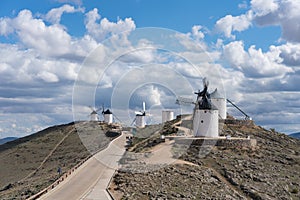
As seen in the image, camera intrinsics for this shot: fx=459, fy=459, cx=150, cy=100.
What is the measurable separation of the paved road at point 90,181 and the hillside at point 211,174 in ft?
4.95

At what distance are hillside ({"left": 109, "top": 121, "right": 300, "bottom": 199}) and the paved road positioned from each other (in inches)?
59.4

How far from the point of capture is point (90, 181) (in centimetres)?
5084

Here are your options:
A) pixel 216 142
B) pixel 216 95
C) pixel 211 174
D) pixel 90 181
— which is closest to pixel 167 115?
pixel 216 95

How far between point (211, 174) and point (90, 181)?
14.8 m

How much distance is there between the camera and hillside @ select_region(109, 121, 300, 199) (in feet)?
157

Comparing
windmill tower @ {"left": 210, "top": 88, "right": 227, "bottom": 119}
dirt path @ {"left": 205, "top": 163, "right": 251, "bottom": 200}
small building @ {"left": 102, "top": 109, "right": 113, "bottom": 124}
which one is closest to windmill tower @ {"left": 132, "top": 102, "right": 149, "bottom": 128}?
small building @ {"left": 102, "top": 109, "right": 113, "bottom": 124}

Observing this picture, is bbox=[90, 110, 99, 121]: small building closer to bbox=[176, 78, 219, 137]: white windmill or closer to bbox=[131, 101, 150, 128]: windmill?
bbox=[131, 101, 150, 128]: windmill

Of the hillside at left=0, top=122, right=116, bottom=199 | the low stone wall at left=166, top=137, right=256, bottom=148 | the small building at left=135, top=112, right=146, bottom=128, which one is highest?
the small building at left=135, top=112, right=146, bottom=128

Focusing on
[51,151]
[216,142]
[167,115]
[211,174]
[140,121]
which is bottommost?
[51,151]

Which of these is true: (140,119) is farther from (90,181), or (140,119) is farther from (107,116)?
(90,181)

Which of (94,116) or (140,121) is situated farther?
(94,116)

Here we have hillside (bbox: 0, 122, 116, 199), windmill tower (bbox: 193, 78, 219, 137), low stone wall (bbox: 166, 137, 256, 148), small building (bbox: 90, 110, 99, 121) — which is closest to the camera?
low stone wall (bbox: 166, 137, 256, 148)

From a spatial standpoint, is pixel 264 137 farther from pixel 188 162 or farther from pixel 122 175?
pixel 122 175

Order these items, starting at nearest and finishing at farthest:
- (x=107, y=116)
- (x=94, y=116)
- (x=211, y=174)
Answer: (x=211, y=174) < (x=107, y=116) < (x=94, y=116)
